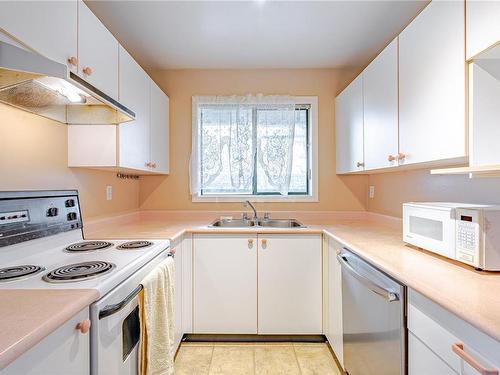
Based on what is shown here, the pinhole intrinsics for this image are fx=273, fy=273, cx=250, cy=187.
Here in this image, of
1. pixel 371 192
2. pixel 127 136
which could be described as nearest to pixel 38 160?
pixel 127 136

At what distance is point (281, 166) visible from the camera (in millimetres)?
2658

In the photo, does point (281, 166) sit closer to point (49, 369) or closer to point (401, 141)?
point (401, 141)

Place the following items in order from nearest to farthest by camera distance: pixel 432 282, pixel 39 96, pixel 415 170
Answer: pixel 432 282 < pixel 39 96 < pixel 415 170

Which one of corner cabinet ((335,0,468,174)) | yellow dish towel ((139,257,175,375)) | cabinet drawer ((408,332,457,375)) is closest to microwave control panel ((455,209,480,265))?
corner cabinet ((335,0,468,174))

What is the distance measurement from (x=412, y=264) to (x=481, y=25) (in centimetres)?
93

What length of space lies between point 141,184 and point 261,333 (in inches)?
69.8

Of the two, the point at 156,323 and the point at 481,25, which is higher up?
the point at 481,25

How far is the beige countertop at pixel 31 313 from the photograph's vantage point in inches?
22.8

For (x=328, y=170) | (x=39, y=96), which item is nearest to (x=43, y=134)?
(x=39, y=96)

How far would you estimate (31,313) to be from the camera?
2.31 ft

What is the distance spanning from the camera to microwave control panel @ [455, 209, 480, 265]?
3.34 feet

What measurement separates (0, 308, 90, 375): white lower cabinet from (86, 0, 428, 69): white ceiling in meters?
1.85

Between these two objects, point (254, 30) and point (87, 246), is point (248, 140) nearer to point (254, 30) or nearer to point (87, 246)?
point (254, 30)

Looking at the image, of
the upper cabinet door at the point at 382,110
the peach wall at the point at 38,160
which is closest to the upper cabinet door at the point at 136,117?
the peach wall at the point at 38,160
